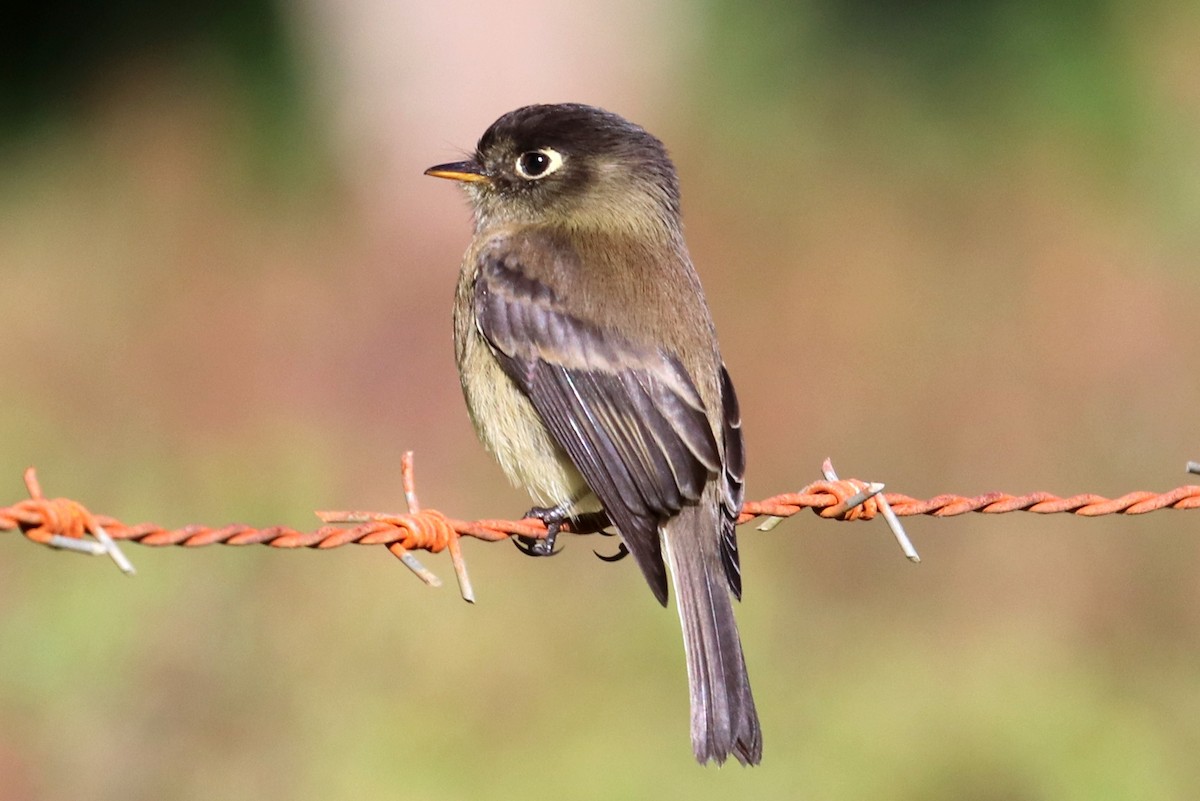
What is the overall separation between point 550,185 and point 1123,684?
302 cm

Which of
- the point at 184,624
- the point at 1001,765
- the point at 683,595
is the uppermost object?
the point at 683,595

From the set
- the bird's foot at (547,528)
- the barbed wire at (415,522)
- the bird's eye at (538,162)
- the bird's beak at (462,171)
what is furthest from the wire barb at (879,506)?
the bird's beak at (462,171)

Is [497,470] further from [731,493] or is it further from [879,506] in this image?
[879,506]

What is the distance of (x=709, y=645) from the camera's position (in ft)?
15.2

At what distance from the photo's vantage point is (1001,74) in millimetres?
11992

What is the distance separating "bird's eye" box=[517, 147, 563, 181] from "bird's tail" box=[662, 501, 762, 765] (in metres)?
1.45

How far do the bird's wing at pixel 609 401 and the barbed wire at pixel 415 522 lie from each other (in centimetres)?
22

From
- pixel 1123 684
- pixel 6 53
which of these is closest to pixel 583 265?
pixel 1123 684

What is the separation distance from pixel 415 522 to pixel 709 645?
967 mm

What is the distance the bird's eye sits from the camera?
577 cm

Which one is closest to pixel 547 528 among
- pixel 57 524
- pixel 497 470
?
pixel 57 524

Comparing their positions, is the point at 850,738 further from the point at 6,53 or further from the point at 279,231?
the point at 6,53

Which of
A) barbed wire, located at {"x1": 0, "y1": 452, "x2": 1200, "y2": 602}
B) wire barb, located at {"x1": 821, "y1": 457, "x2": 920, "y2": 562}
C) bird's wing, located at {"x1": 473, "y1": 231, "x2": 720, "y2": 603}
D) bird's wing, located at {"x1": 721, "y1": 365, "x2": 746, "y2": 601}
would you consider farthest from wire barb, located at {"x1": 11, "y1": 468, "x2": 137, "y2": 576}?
bird's wing, located at {"x1": 721, "y1": 365, "x2": 746, "y2": 601}

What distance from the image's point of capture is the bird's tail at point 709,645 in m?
4.48
